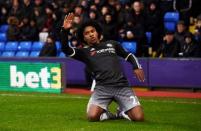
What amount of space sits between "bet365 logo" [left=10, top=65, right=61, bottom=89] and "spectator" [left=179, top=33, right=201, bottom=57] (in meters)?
3.74

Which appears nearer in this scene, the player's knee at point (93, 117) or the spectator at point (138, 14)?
the player's knee at point (93, 117)

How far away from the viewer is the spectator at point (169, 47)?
18.1m

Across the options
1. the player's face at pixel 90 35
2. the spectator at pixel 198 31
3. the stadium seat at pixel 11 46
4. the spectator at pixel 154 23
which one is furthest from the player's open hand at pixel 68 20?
the stadium seat at pixel 11 46

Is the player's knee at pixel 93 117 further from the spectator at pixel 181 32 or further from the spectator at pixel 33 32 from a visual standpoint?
the spectator at pixel 33 32

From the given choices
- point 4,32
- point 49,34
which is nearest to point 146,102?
point 49,34

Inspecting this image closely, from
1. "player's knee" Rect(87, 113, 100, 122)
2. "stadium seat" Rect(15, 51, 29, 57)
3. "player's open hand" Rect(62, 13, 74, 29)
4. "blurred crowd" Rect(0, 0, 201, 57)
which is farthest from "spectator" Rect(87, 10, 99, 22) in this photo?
"player's open hand" Rect(62, 13, 74, 29)

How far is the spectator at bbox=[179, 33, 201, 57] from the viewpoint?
57.8 ft

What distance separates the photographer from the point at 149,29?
19844 millimetres

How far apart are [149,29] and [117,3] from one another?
→ 1527 millimetres

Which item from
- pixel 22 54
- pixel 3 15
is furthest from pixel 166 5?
pixel 3 15

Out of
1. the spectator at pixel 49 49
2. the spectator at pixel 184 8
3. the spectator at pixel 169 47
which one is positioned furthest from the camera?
the spectator at pixel 49 49

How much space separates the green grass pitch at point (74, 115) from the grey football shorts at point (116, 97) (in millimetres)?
328

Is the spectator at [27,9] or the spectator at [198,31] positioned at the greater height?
the spectator at [27,9]

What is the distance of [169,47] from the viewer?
1830 centimetres
